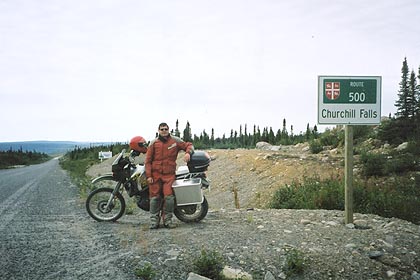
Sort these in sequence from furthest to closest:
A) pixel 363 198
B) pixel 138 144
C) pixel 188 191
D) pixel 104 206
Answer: pixel 363 198 < pixel 104 206 < pixel 138 144 < pixel 188 191

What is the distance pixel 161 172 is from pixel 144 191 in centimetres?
74

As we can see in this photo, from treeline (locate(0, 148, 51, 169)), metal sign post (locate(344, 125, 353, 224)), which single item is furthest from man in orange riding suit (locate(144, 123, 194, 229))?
treeline (locate(0, 148, 51, 169))

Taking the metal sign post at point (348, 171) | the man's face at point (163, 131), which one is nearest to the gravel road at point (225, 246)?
the metal sign post at point (348, 171)

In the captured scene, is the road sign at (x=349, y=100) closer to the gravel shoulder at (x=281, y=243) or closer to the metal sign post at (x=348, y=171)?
the metal sign post at (x=348, y=171)

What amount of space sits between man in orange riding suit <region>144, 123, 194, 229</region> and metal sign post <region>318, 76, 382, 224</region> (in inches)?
106

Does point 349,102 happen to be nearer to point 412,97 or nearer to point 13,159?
point 412,97

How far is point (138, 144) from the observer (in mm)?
8391

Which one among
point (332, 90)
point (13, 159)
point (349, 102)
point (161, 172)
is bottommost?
point (13, 159)

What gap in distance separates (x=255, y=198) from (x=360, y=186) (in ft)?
14.8

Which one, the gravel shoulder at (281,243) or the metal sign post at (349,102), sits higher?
the metal sign post at (349,102)

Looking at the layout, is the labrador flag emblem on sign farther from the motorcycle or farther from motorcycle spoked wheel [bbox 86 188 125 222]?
motorcycle spoked wheel [bbox 86 188 125 222]

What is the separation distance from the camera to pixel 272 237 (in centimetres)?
676

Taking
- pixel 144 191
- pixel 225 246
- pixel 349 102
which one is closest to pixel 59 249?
pixel 144 191

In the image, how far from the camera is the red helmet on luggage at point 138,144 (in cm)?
840
